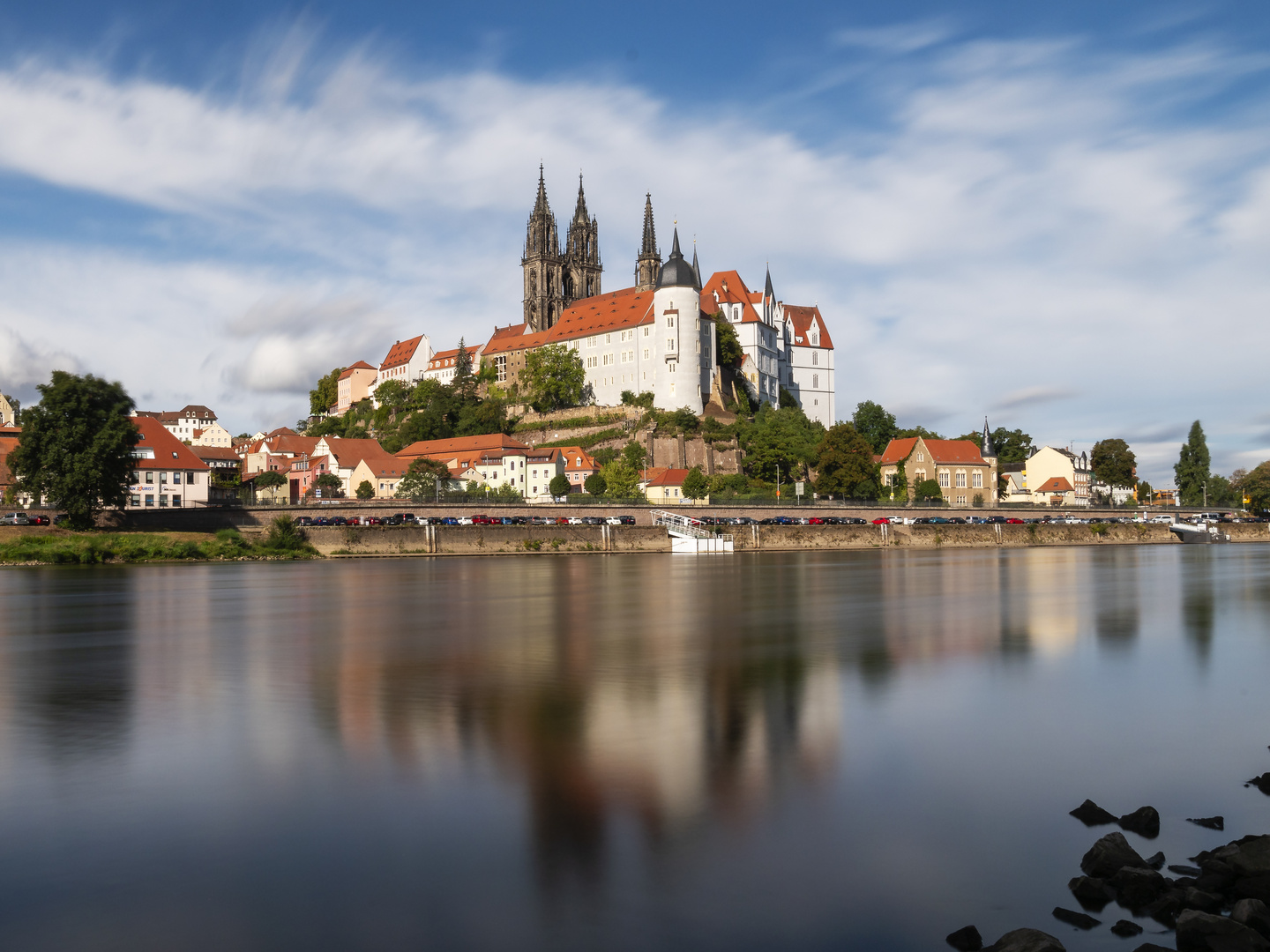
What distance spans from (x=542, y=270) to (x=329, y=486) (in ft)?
179

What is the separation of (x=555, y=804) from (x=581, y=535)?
6188cm

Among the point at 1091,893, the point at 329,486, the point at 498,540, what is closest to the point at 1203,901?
the point at 1091,893

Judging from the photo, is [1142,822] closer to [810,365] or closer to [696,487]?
[696,487]

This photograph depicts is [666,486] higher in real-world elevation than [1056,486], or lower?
higher

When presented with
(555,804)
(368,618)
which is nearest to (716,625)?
(368,618)

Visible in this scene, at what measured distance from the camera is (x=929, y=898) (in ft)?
28.2

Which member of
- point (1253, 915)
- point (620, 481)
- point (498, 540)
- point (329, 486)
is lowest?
point (1253, 915)

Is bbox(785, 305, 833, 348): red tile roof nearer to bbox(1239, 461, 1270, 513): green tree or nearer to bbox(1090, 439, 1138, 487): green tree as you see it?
bbox(1090, 439, 1138, 487): green tree

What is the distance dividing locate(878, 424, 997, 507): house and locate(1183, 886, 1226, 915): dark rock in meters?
97.1

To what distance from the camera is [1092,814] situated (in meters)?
10.6

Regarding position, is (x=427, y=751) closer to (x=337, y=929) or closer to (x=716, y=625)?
(x=337, y=929)

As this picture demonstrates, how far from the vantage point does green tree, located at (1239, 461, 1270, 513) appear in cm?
11631

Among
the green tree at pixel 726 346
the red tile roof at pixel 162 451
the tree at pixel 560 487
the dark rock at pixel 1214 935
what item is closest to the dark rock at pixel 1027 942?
the dark rock at pixel 1214 935

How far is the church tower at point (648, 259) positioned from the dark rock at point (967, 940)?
422ft
